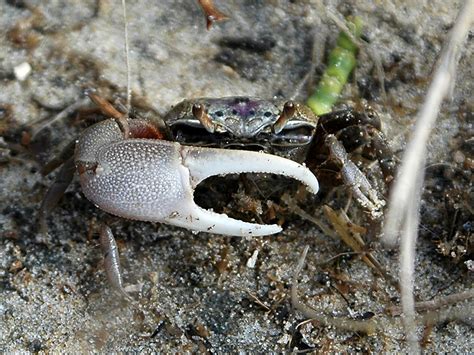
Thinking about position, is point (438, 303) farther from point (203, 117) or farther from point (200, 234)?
point (203, 117)

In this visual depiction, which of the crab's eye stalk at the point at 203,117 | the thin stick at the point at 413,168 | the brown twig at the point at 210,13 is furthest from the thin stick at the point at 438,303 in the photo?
the brown twig at the point at 210,13

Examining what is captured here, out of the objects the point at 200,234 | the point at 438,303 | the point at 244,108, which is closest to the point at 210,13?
the point at 244,108

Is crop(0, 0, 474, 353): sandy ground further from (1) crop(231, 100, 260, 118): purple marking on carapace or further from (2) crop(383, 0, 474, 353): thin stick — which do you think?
(1) crop(231, 100, 260, 118): purple marking on carapace

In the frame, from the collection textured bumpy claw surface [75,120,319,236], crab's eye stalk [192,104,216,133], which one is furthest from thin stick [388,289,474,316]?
crab's eye stalk [192,104,216,133]

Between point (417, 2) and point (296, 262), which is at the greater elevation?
point (417, 2)

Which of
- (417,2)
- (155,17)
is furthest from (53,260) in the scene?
(417,2)

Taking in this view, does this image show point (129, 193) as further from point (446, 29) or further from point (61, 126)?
point (446, 29)

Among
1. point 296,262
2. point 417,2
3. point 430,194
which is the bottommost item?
point 296,262
